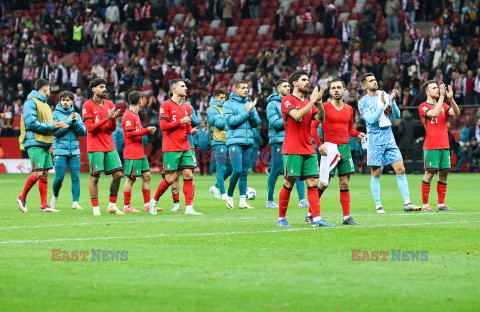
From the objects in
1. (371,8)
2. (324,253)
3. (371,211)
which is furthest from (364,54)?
(324,253)

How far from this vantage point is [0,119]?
36938 mm

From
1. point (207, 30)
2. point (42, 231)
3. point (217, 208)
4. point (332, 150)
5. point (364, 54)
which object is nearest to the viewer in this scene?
point (42, 231)

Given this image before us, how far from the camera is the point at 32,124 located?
1456 centimetres

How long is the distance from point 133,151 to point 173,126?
1.91 meters

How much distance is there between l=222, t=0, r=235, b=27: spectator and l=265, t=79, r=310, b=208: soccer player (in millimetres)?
24160

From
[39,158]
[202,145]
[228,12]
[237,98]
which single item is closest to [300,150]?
[237,98]

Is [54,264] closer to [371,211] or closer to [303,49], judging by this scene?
[371,211]

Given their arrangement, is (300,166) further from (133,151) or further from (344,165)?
(133,151)

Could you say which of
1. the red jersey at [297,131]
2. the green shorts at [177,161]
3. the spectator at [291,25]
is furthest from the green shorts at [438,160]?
the spectator at [291,25]

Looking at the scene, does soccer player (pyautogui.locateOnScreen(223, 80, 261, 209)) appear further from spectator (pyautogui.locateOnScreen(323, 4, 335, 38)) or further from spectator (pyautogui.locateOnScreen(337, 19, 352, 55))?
spectator (pyautogui.locateOnScreen(323, 4, 335, 38))

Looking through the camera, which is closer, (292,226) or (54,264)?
(54,264)

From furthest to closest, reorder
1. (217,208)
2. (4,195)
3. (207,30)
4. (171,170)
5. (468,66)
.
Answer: (207,30) → (468,66) → (4,195) → (217,208) → (171,170)

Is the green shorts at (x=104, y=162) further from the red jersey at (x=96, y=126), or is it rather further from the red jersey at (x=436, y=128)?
the red jersey at (x=436, y=128)

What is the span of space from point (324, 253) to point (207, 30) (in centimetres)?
3221
